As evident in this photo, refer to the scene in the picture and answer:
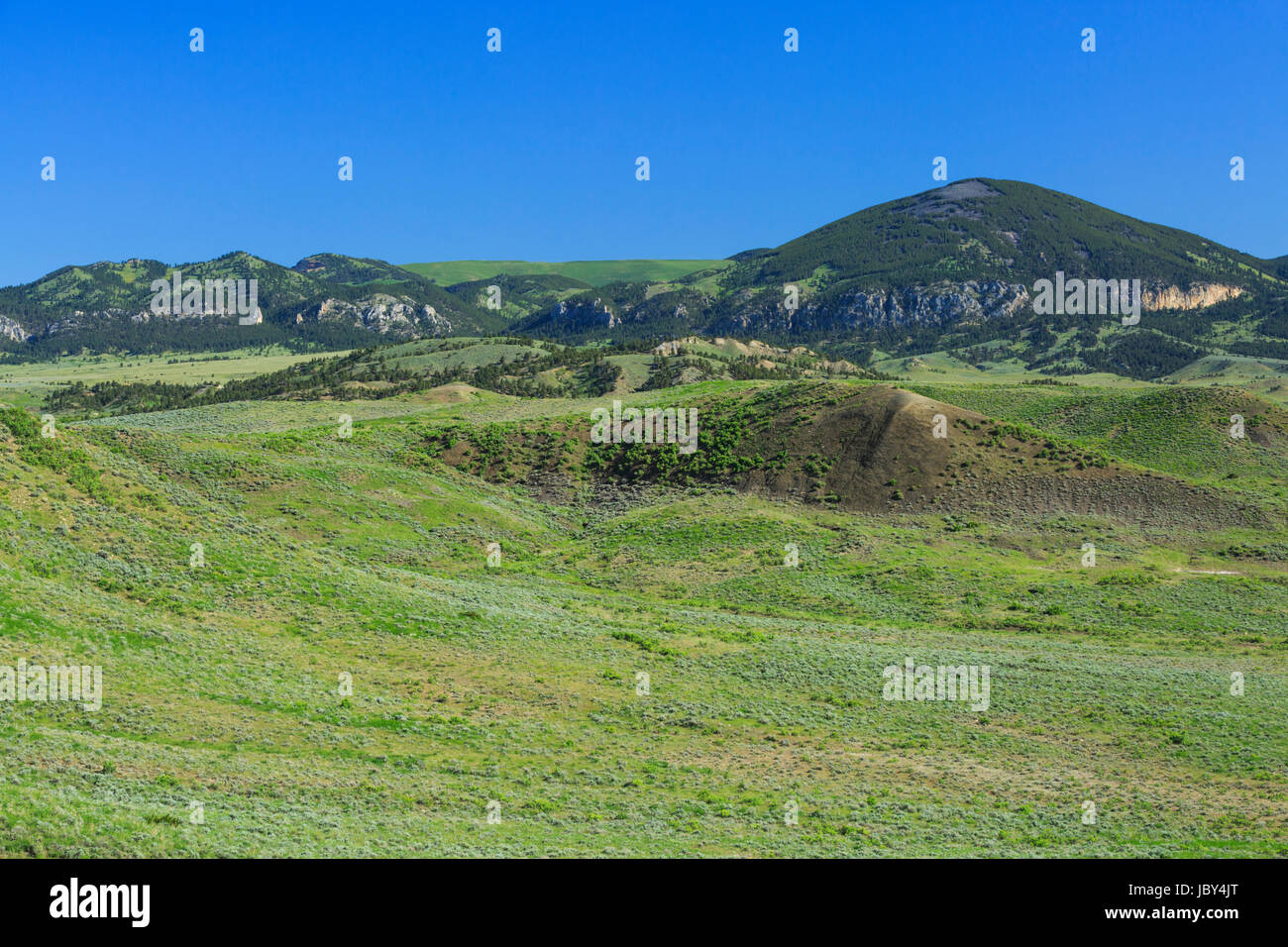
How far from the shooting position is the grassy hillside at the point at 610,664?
2322cm

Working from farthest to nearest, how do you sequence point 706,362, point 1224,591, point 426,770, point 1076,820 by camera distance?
point 706,362 < point 1224,591 < point 426,770 < point 1076,820

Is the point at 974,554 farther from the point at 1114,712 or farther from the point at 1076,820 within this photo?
the point at 1076,820

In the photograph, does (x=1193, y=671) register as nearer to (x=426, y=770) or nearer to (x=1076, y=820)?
(x=1076, y=820)

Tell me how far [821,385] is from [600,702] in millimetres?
70371

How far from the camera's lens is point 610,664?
39.5 m

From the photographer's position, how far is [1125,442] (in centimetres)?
9600

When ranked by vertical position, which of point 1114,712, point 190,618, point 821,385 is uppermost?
point 821,385

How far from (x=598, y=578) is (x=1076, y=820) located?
1502 inches

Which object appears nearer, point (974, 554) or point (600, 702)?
point (600, 702)

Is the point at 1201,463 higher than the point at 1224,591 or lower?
higher

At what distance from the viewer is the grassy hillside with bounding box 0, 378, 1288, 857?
2322cm
